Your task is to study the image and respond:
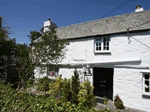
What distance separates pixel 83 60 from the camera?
33.3ft

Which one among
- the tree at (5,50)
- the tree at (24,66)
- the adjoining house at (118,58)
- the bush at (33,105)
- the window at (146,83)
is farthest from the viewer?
the tree at (5,50)

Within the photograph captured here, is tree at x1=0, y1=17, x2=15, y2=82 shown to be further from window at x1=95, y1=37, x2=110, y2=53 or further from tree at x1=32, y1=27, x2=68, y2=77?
window at x1=95, y1=37, x2=110, y2=53

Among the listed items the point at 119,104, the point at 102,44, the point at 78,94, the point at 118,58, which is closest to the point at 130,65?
the point at 118,58

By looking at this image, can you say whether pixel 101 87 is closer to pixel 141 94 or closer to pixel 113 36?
pixel 141 94

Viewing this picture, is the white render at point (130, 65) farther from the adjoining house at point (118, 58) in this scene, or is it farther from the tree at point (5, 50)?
Answer: the tree at point (5, 50)

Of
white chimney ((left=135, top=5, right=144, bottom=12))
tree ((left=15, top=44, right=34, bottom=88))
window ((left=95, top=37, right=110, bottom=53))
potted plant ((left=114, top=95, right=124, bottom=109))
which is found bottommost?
potted plant ((left=114, top=95, right=124, bottom=109))

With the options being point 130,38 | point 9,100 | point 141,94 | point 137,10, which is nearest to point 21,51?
point 9,100

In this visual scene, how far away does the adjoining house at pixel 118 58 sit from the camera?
289 inches

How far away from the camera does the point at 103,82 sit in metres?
9.89

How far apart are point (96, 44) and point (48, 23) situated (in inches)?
391

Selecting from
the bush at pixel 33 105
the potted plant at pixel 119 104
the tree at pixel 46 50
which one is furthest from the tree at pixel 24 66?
the potted plant at pixel 119 104

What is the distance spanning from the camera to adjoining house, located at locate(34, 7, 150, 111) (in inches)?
289

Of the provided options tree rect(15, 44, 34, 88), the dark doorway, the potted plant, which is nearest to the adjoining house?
the dark doorway

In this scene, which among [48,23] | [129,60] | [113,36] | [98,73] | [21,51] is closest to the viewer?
[21,51]
